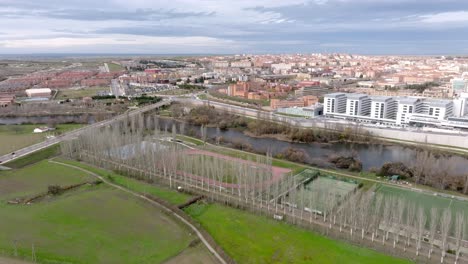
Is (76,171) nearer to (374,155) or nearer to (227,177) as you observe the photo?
(227,177)

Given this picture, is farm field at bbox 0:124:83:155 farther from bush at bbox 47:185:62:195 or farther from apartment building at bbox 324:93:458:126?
apartment building at bbox 324:93:458:126

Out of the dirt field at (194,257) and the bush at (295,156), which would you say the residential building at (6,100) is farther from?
the dirt field at (194,257)

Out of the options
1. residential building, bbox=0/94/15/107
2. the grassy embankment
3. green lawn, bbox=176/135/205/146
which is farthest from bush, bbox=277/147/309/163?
residential building, bbox=0/94/15/107

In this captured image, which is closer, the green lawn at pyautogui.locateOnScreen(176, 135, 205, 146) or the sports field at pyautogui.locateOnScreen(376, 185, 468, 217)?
the sports field at pyautogui.locateOnScreen(376, 185, 468, 217)

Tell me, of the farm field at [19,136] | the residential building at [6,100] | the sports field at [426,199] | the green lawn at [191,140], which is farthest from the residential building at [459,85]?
the residential building at [6,100]

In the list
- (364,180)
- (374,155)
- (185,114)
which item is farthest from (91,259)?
(185,114)

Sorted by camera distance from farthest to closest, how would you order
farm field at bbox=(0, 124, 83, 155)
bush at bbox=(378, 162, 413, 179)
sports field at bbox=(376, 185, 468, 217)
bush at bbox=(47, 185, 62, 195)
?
farm field at bbox=(0, 124, 83, 155) < bush at bbox=(378, 162, 413, 179) < bush at bbox=(47, 185, 62, 195) < sports field at bbox=(376, 185, 468, 217)

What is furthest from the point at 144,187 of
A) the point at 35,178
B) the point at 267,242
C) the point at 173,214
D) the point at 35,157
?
the point at 35,157
